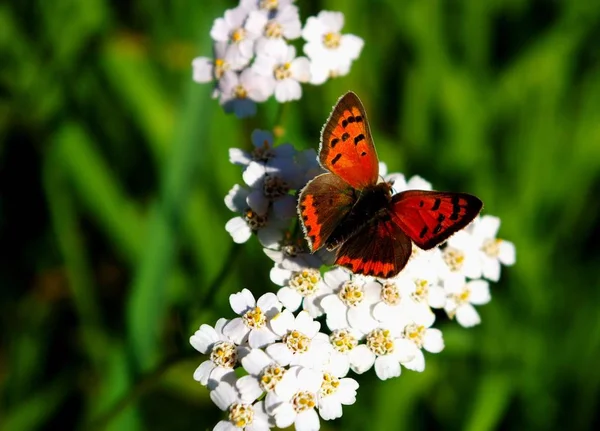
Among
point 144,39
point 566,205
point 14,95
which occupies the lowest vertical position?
point 566,205

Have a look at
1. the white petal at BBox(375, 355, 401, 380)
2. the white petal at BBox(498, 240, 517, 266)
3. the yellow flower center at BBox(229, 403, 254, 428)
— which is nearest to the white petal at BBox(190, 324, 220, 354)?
the yellow flower center at BBox(229, 403, 254, 428)

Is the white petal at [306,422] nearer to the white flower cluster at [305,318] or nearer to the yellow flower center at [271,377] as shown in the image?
the white flower cluster at [305,318]

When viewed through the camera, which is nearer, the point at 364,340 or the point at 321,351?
the point at 321,351

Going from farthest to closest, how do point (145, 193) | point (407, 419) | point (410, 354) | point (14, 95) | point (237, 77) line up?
1. point (145, 193)
2. point (14, 95)
3. point (407, 419)
4. point (237, 77)
5. point (410, 354)

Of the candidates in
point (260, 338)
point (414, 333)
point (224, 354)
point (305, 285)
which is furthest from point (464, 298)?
point (224, 354)

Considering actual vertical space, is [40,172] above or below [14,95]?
below

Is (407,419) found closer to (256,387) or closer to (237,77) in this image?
(256,387)

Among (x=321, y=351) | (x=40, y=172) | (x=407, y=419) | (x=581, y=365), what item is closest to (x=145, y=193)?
(x=40, y=172)
